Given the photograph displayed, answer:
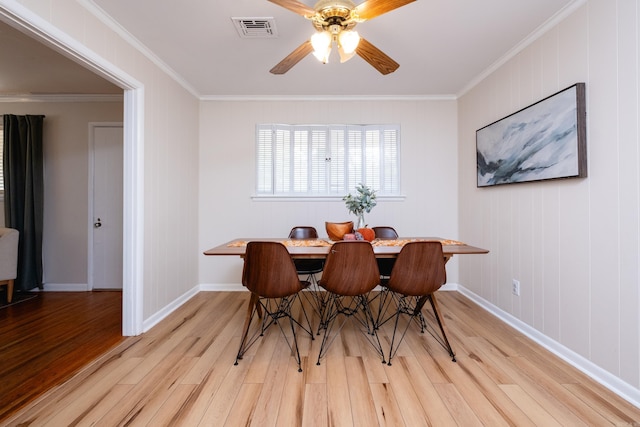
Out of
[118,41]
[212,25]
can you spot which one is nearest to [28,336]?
[118,41]

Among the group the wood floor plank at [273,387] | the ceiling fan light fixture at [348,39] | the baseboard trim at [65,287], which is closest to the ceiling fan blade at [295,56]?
the ceiling fan light fixture at [348,39]

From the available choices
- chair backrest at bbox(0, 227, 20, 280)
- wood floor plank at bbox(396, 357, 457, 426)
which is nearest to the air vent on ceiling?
wood floor plank at bbox(396, 357, 457, 426)

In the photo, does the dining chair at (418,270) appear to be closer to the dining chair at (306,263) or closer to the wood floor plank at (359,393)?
the wood floor plank at (359,393)

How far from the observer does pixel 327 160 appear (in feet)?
11.9

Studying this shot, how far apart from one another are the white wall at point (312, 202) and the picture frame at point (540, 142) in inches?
29.2

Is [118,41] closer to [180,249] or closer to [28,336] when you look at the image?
[180,249]

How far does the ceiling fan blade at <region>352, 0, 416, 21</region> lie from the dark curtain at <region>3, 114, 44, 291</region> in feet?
14.2

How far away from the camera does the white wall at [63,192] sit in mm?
3607

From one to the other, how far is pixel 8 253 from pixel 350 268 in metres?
3.99

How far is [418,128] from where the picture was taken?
361cm

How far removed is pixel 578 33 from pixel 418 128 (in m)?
1.80

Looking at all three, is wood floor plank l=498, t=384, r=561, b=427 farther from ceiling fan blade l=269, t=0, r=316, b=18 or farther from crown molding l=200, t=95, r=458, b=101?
crown molding l=200, t=95, r=458, b=101

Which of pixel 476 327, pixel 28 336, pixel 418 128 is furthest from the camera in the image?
pixel 418 128

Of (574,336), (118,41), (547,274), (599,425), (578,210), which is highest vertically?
(118,41)
